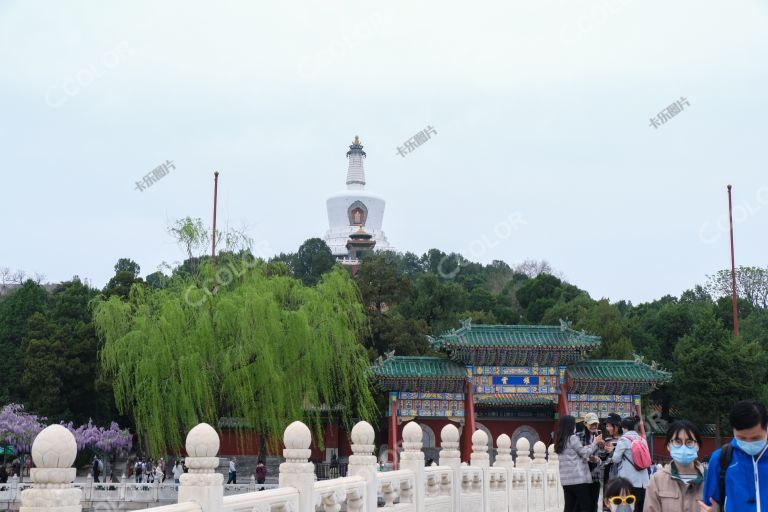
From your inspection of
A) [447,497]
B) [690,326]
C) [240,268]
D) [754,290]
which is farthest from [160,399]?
[754,290]

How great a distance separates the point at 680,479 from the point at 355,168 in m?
61.2

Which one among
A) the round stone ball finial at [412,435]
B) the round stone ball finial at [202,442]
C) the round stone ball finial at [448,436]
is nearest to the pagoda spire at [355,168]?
the round stone ball finial at [448,436]

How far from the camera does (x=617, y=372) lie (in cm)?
2386

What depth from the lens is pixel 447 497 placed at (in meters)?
9.60

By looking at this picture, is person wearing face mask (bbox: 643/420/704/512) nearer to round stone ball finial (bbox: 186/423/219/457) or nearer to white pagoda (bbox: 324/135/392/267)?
round stone ball finial (bbox: 186/423/219/457)

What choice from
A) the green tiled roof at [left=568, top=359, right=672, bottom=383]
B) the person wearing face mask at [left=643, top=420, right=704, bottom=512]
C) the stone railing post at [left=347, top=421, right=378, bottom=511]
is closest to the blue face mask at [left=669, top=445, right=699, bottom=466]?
the person wearing face mask at [left=643, top=420, right=704, bottom=512]

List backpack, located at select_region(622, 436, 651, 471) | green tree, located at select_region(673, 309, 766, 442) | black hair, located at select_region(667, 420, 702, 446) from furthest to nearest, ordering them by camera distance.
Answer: green tree, located at select_region(673, 309, 766, 442) < backpack, located at select_region(622, 436, 651, 471) < black hair, located at select_region(667, 420, 702, 446)

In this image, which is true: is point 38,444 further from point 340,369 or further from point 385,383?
point 385,383

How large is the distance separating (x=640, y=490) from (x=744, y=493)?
8.82 ft

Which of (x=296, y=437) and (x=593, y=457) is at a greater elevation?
(x=296, y=437)

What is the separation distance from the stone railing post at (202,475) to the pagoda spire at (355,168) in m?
60.2

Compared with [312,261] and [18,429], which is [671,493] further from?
[312,261]

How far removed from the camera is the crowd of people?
3916 mm

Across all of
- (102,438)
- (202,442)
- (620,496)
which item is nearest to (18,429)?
(102,438)
